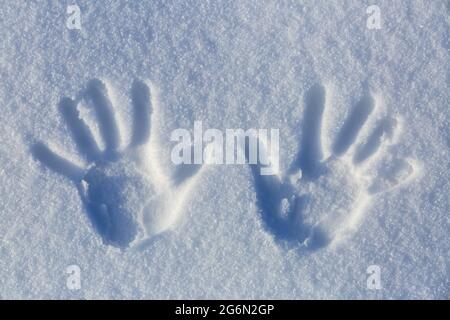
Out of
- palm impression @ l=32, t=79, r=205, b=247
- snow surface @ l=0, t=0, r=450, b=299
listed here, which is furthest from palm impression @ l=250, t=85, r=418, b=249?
palm impression @ l=32, t=79, r=205, b=247

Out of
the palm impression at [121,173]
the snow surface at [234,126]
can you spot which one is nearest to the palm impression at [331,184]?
the snow surface at [234,126]

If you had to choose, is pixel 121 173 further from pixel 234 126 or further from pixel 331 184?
pixel 331 184

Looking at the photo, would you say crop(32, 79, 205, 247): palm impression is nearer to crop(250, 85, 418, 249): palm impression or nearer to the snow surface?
the snow surface

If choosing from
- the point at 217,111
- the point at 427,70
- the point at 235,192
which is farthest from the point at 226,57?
the point at 427,70

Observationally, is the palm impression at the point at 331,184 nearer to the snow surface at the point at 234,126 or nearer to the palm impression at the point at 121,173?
the snow surface at the point at 234,126

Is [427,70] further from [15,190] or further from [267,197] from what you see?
[15,190]
